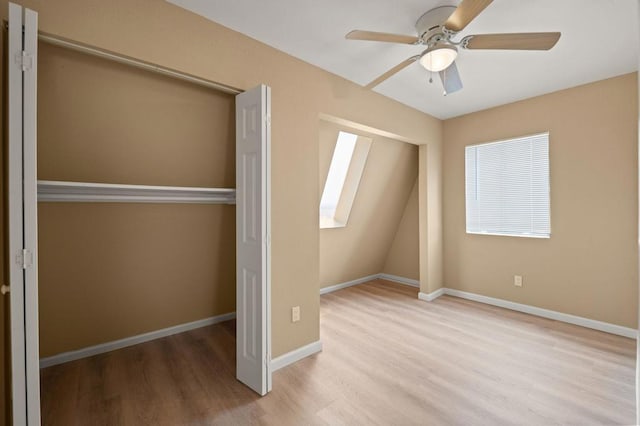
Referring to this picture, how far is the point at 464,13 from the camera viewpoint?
→ 5.08 feet

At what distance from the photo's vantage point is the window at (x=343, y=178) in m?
4.10

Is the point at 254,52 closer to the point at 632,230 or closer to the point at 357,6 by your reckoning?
the point at 357,6

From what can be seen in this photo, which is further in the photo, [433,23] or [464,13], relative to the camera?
[433,23]

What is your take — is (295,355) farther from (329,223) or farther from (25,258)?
(329,223)

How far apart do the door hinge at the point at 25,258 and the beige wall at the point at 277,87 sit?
1.12 m

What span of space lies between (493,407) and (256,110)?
2542mm

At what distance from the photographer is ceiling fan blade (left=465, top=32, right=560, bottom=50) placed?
5.43 feet

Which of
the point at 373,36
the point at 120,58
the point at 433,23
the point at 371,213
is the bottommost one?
the point at 371,213

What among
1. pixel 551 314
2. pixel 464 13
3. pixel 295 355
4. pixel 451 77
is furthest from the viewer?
pixel 551 314

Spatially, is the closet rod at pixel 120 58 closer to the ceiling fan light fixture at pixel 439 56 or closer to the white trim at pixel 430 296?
the ceiling fan light fixture at pixel 439 56

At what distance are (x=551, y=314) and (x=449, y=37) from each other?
330 cm

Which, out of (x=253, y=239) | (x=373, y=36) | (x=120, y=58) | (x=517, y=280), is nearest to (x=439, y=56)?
(x=373, y=36)

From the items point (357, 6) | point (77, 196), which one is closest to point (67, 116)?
point (77, 196)

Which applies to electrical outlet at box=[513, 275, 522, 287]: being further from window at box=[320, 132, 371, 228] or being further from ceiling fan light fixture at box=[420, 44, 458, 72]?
ceiling fan light fixture at box=[420, 44, 458, 72]
